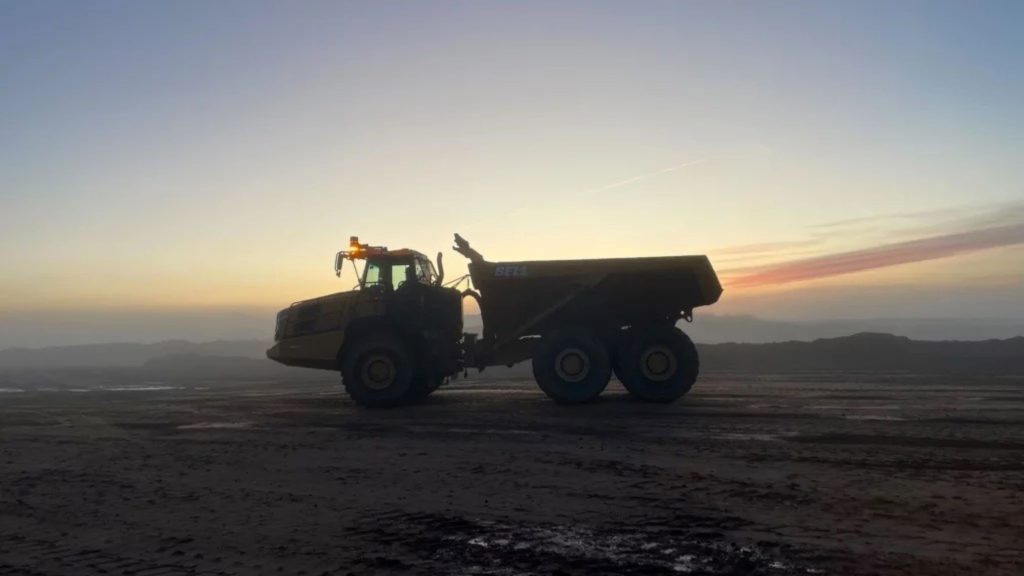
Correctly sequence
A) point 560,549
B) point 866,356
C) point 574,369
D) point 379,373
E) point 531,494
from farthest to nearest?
point 866,356 → point 379,373 → point 574,369 → point 531,494 → point 560,549

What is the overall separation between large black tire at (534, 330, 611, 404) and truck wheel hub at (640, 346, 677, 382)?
693mm

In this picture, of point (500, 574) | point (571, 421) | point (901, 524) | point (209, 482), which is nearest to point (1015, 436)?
point (901, 524)

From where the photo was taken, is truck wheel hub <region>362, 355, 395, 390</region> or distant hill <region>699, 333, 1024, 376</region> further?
distant hill <region>699, 333, 1024, 376</region>

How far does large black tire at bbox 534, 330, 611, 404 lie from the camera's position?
13430 mm

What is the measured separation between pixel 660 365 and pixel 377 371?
17.4 feet

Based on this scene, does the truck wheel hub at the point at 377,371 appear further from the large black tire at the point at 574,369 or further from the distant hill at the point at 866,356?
the distant hill at the point at 866,356

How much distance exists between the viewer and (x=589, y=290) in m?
13.8

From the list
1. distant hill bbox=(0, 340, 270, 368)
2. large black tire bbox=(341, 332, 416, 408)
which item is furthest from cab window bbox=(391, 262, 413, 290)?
distant hill bbox=(0, 340, 270, 368)

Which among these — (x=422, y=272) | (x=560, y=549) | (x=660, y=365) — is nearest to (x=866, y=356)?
(x=660, y=365)

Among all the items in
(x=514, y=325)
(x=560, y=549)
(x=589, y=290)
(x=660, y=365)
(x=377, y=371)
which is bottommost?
(x=560, y=549)

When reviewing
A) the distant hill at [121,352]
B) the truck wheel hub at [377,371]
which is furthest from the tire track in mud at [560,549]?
the distant hill at [121,352]

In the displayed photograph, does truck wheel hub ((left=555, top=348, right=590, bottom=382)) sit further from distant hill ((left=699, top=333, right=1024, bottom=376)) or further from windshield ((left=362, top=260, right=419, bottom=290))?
distant hill ((left=699, top=333, right=1024, bottom=376))

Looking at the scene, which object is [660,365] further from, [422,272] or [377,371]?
[377,371]

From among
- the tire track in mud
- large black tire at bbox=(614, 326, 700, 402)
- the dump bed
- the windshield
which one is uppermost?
the windshield
